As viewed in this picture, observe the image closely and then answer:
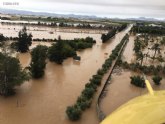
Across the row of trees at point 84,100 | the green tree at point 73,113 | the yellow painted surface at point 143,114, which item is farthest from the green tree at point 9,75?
the yellow painted surface at point 143,114

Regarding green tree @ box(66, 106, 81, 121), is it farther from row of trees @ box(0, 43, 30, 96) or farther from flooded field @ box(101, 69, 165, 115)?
row of trees @ box(0, 43, 30, 96)

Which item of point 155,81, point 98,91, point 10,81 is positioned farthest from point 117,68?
point 10,81

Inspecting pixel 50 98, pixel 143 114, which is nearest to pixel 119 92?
pixel 50 98

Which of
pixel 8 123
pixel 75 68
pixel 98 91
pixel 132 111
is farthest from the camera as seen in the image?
pixel 75 68

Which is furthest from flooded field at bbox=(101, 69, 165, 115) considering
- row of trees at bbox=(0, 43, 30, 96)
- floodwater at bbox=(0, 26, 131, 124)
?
row of trees at bbox=(0, 43, 30, 96)

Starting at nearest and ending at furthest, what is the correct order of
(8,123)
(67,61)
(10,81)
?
(8,123)
(10,81)
(67,61)

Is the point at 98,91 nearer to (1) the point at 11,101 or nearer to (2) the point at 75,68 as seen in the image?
(1) the point at 11,101

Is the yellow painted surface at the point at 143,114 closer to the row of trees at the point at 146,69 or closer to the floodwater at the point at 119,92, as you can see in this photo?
the floodwater at the point at 119,92
